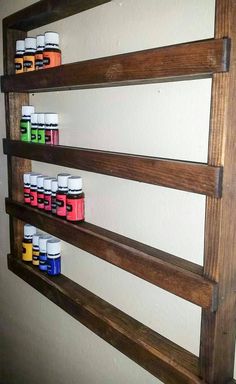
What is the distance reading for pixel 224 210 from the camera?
0.68 metres

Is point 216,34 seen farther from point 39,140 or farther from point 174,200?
point 39,140

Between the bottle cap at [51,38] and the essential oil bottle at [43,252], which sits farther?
the essential oil bottle at [43,252]

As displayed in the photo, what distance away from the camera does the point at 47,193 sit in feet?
3.89

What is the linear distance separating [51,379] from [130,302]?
0.68 meters

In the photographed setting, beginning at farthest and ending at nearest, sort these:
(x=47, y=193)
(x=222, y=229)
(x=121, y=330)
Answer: (x=47, y=193) < (x=121, y=330) < (x=222, y=229)

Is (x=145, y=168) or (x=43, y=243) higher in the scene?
(x=145, y=168)

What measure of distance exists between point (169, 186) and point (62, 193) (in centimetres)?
46

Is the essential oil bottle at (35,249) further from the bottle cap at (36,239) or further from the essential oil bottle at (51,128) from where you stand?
the essential oil bottle at (51,128)

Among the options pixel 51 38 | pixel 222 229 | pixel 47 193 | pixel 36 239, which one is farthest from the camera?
pixel 36 239

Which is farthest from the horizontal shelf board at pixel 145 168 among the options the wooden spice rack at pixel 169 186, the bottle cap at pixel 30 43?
the bottle cap at pixel 30 43

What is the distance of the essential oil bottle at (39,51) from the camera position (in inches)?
44.7

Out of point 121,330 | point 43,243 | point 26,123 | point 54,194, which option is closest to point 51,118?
point 26,123

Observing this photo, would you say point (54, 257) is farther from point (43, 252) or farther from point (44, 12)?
point (44, 12)

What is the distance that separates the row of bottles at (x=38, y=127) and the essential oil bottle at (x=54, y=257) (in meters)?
0.35
